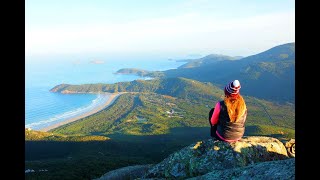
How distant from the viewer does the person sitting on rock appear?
14344mm

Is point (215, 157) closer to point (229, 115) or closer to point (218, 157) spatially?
point (218, 157)

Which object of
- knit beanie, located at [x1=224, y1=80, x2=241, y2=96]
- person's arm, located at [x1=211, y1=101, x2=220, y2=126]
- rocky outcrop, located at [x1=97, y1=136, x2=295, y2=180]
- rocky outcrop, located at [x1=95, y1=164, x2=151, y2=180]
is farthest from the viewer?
rocky outcrop, located at [x1=95, y1=164, x2=151, y2=180]

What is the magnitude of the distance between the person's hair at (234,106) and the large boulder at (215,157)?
4.83 ft

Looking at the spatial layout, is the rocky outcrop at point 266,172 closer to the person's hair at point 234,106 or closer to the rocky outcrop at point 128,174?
the person's hair at point 234,106

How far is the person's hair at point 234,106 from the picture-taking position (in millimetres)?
14383

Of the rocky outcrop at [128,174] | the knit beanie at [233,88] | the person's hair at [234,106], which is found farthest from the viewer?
the rocky outcrop at [128,174]

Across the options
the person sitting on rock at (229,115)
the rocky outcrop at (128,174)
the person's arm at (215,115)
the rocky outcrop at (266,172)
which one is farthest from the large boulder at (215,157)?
the rocky outcrop at (128,174)

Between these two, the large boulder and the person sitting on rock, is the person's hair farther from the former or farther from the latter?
the large boulder

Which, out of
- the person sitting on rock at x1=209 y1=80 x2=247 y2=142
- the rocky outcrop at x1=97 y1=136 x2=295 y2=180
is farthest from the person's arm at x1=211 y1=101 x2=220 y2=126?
the rocky outcrop at x1=97 y1=136 x2=295 y2=180

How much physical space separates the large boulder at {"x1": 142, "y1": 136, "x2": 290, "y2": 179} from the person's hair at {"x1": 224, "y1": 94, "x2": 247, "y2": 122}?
1472mm

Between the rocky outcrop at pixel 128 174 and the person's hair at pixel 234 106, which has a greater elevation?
the person's hair at pixel 234 106
